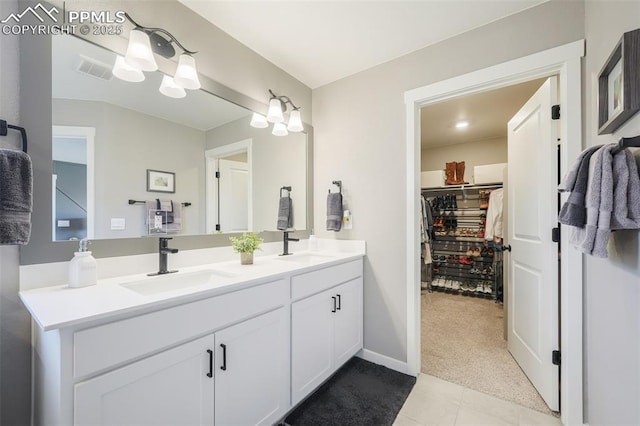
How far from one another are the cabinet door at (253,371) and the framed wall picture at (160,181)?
903 mm

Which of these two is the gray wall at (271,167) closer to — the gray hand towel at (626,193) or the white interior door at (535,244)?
the white interior door at (535,244)

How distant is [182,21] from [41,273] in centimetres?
153

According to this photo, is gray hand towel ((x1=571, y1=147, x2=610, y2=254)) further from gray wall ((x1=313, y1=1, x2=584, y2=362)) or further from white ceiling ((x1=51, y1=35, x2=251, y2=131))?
white ceiling ((x1=51, y1=35, x2=251, y2=131))

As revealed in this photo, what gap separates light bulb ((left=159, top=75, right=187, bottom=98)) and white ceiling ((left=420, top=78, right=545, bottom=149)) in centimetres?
230

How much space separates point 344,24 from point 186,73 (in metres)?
1.07

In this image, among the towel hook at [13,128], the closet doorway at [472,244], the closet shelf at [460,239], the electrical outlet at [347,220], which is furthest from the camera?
the closet shelf at [460,239]

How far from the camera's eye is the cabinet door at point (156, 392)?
85 cm

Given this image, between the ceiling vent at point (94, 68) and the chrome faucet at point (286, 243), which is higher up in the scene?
the ceiling vent at point (94, 68)

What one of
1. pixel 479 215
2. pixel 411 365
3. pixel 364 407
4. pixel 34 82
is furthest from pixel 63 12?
pixel 479 215

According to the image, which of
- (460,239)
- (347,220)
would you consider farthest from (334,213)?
(460,239)

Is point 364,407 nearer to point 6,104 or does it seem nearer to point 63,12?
point 6,104

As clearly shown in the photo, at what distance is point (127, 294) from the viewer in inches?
41.1

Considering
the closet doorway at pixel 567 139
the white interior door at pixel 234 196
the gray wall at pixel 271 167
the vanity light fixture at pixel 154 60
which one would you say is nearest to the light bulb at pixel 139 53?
the vanity light fixture at pixel 154 60

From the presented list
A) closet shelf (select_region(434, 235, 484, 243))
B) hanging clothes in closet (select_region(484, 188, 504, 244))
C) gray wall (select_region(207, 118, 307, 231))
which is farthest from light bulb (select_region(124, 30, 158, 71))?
closet shelf (select_region(434, 235, 484, 243))
